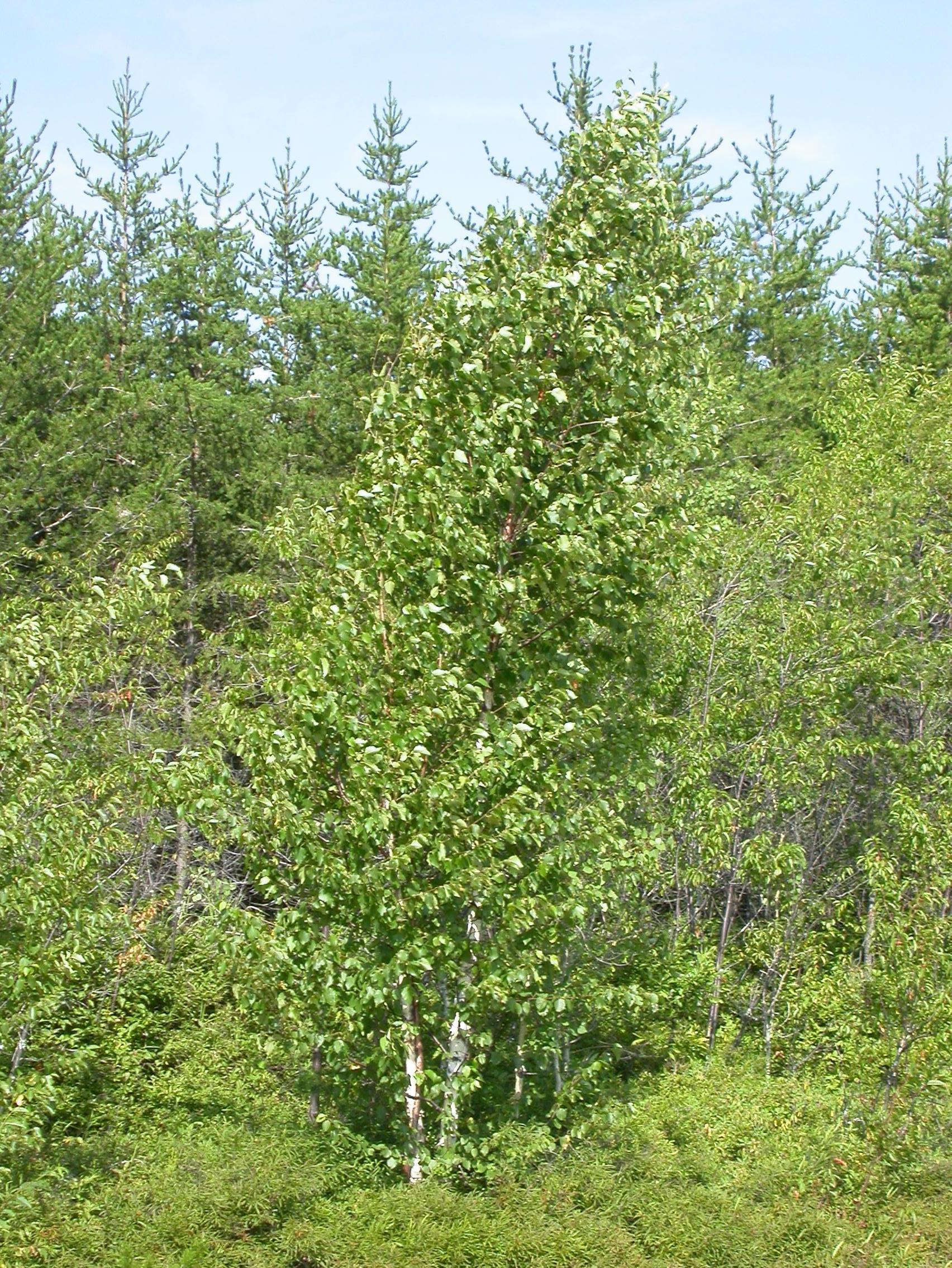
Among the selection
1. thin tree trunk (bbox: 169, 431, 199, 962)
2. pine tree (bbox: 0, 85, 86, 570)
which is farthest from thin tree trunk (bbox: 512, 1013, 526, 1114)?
pine tree (bbox: 0, 85, 86, 570)

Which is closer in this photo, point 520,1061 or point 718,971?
point 520,1061

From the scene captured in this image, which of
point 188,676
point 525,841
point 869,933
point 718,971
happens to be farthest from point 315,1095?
point 188,676

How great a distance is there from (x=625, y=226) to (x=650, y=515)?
1.93 m

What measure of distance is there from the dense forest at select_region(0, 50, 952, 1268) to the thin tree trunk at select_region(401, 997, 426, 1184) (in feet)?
0.12

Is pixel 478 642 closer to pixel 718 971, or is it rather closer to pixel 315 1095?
pixel 315 1095

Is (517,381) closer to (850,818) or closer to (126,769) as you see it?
(126,769)

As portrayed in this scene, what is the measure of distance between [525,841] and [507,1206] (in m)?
2.14

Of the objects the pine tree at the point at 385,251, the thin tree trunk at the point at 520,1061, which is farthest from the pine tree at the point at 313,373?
the thin tree trunk at the point at 520,1061

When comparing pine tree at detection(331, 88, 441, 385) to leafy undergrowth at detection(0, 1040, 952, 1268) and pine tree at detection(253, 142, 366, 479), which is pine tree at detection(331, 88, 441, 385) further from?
leafy undergrowth at detection(0, 1040, 952, 1268)

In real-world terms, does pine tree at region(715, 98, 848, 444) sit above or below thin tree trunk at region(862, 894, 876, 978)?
above

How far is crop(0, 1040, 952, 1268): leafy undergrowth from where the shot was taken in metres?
7.39

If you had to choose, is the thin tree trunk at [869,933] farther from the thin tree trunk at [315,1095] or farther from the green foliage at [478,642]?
the thin tree trunk at [315,1095]

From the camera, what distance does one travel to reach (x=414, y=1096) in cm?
789

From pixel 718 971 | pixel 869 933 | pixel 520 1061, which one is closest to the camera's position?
pixel 520 1061
